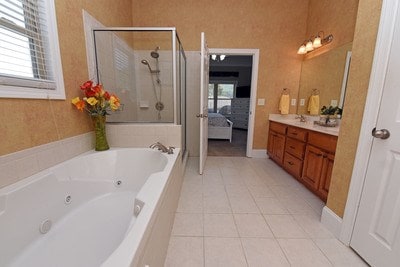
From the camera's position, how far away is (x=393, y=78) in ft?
3.34

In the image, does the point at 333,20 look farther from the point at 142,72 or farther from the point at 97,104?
the point at 97,104

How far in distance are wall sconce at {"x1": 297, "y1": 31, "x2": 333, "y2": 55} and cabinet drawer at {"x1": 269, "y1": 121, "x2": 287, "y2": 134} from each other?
130 cm

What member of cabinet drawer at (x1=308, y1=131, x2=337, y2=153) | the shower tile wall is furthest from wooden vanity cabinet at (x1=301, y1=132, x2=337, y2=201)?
the shower tile wall

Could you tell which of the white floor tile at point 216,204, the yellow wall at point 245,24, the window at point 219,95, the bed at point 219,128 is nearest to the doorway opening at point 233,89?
the window at point 219,95

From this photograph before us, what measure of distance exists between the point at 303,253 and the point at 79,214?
1658 mm

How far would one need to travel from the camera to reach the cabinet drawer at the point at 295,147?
224cm

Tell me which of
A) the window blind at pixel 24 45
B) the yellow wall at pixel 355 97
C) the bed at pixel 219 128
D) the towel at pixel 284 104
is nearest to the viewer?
the window blind at pixel 24 45

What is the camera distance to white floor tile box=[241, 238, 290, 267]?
1.15 metres

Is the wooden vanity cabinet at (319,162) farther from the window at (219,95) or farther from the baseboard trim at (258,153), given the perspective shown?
the window at (219,95)

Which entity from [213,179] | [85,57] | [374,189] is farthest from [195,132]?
[374,189]

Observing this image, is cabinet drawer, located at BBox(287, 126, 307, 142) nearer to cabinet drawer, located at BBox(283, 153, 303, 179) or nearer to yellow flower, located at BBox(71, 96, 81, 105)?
cabinet drawer, located at BBox(283, 153, 303, 179)

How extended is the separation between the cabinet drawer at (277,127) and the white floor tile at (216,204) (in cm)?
149

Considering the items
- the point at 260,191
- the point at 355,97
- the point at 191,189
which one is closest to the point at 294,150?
the point at 260,191

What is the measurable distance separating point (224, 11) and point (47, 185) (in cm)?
331
